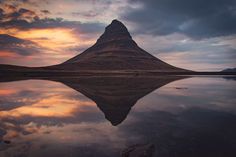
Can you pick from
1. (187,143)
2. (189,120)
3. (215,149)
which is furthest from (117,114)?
(215,149)

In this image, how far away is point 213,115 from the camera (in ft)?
69.1

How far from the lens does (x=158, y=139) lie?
1327cm

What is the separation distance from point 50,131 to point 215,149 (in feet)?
33.2

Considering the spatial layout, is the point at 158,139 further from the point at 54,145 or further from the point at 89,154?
the point at 54,145

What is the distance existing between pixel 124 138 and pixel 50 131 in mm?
5157

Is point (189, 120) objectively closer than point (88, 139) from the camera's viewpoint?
No

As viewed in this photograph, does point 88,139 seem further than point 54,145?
Yes

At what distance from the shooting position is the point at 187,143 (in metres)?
12.5

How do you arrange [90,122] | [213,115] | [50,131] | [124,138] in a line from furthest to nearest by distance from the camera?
[213,115] → [90,122] → [50,131] → [124,138]

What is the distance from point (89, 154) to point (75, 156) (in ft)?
2.18

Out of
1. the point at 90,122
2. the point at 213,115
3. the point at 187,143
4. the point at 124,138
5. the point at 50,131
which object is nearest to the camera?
the point at 187,143

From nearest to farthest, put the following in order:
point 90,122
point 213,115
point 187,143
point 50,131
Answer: point 187,143 < point 50,131 < point 90,122 < point 213,115

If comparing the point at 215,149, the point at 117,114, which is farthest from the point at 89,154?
the point at 117,114

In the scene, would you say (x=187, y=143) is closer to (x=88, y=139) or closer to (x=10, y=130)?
(x=88, y=139)
